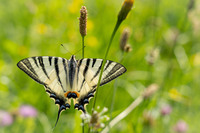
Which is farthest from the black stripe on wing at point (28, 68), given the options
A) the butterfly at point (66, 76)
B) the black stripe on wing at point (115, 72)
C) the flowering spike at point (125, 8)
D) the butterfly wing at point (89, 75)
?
the flowering spike at point (125, 8)

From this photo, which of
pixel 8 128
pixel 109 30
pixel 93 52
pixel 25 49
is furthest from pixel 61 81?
pixel 109 30

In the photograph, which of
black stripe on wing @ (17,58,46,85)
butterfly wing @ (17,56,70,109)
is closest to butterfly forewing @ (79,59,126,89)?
butterfly wing @ (17,56,70,109)

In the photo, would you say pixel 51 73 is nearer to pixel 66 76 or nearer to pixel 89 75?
pixel 66 76

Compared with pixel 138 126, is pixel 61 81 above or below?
above

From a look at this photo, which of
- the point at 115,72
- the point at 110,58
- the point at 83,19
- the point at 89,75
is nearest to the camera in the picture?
the point at 83,19

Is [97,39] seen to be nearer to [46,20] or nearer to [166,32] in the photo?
[46,20]

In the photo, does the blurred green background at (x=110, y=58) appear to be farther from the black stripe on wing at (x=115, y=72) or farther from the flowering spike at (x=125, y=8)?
the flowering spike at (x=125, y=8)

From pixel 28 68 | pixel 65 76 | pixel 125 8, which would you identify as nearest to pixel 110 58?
pixel 65 76
